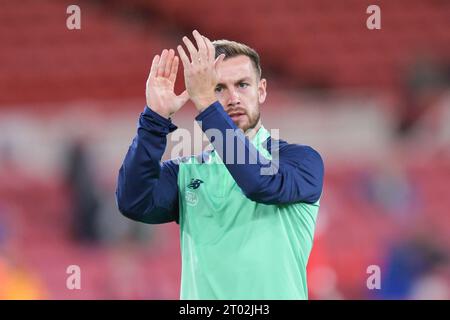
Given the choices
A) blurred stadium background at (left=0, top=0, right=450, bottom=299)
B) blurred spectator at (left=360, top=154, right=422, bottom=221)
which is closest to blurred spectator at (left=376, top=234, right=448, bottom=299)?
blurred stadium background at (left=0, top=0, right=450, bottom=299)

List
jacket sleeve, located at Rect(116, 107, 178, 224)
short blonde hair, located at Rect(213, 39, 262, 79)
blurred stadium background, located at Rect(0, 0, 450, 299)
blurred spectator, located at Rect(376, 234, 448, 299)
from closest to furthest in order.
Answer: jacket sleeve, located at Rect(116, 107, 178, 224) → short blonde hair, located at Rect(213, 39, 262, 79) → blurred spectator, located at Rect(376, 234, 448, 299) → blurred stadium background, located at Rect(0, 0, 450, 299)

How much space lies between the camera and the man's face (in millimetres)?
2650

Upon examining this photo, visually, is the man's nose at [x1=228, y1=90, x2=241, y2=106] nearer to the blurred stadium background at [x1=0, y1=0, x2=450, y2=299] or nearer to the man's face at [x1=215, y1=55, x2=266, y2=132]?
the man's face at [x1=215, y1=55, x2=266, y2=132]

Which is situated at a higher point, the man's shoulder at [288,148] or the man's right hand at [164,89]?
the man's right hand at [164,89]

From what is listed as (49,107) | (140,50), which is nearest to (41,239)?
(49,107)

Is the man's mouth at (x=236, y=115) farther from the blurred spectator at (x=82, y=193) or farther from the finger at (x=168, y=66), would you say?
the blurred spectator at (x=82, y=193)

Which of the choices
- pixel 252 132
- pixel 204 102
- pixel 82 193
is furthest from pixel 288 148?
pixel 82 193

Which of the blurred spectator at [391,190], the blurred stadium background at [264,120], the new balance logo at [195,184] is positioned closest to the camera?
the new balance logo at [195,184]

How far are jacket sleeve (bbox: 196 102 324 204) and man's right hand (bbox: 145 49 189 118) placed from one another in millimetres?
155

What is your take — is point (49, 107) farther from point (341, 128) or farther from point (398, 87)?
point (398, 87)

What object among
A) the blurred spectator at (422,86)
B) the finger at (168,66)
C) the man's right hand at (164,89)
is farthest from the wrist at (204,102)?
the blurred spectator at (422,86)

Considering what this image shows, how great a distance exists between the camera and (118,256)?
6570 millimetres

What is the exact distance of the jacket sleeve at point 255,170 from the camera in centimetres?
235
